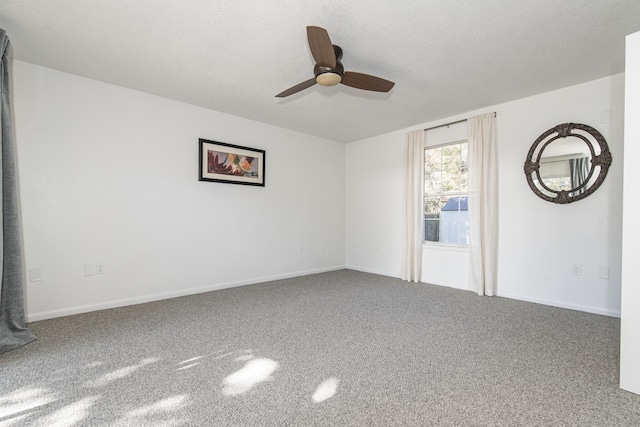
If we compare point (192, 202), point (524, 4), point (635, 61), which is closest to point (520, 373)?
point (635, 61)

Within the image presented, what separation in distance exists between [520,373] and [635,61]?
2.10m

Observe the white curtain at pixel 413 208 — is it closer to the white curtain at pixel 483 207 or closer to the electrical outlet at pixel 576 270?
the white curtain at pixel 483 207

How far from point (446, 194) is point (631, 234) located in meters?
2.81

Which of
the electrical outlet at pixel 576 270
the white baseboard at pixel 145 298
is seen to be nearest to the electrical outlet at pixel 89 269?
the white baseboard at pixel 145 298

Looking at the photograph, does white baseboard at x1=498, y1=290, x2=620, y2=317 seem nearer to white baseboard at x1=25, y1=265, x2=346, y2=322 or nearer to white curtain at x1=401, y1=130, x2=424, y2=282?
white curtain at x1=401, y1=130, x2=424, y2=282

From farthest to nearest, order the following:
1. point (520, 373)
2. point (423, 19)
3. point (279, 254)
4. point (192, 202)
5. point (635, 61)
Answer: point (279, 254) < point (192, 202) < point (423, 19) < point (520, 373) < point (635, 61)

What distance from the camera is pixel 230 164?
14.4 feet

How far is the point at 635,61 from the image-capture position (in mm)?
1848

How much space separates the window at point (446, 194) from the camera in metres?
4.47

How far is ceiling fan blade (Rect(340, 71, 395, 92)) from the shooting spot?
260cm

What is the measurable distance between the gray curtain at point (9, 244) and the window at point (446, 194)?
16.0ft

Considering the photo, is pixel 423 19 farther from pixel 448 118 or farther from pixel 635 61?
pixel 448 118

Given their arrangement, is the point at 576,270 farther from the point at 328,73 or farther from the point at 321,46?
the point at 321,46

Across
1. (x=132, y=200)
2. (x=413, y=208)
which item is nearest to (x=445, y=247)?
(x=413, y=208)
